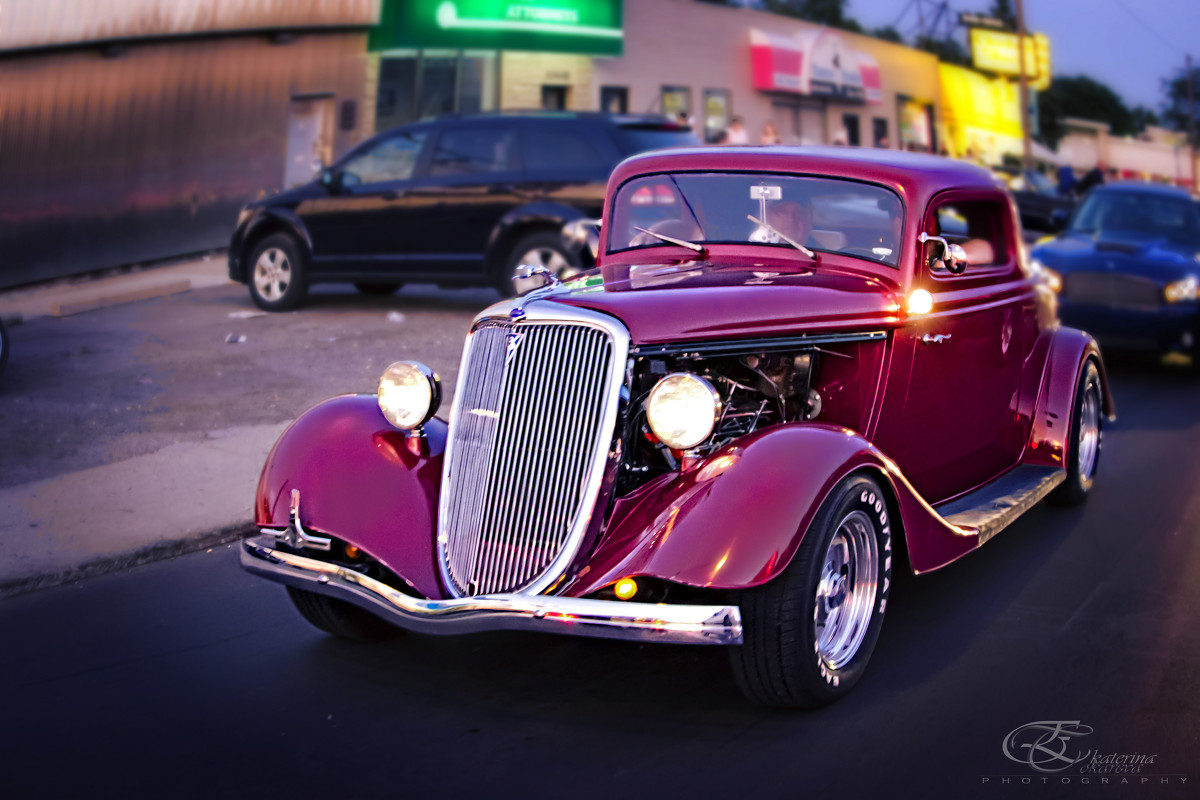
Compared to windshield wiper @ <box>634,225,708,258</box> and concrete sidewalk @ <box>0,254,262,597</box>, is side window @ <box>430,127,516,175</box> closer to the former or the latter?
concrete sidewalk @ <box>0,254,262,597</box>

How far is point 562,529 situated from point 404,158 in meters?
8.95

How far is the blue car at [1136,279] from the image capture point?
10.9 meters

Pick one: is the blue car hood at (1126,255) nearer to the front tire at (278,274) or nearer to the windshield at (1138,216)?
the windshield at (1138,216)

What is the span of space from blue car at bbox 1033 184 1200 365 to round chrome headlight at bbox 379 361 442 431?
7376 mm

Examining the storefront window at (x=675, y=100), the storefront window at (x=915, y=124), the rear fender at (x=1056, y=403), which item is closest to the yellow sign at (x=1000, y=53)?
the storefront window at (x=915, y=124)

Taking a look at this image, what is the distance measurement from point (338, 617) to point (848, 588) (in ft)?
6.33

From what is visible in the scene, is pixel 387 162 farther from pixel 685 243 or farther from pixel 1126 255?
pixel 685 243

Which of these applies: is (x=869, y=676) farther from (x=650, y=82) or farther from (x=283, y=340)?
(x=650, y=82)

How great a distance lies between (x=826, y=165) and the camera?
5320 mm

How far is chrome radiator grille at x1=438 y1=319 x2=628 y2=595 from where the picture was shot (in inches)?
159

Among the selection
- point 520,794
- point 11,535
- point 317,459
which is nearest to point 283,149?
point 11,535

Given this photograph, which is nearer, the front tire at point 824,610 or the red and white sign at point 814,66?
the front tire at point 824,610

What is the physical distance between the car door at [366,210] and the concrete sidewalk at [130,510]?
456 centimetres

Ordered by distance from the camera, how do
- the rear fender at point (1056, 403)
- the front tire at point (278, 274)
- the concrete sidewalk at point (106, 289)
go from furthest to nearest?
1. the concrete sidewalk at point (106, 289)
2. the front tire at point (278, 274)
3. the rear fender at point (1056, 403)
